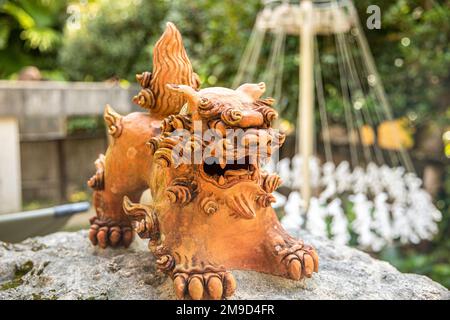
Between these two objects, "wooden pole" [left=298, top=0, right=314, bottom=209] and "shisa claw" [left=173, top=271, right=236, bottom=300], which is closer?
"shisa claw" [left=173, top=271, right=236, bottom=300]

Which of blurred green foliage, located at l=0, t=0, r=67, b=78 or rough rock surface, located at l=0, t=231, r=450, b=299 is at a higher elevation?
blurred green foliage, located at l=0, t=0, r=67, b=78

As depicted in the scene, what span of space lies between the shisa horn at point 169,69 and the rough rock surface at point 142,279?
0.40m

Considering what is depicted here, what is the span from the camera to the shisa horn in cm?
124

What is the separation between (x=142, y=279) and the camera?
1121 mm

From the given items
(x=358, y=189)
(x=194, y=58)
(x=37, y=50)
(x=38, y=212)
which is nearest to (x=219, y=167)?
(x=38, y=212)

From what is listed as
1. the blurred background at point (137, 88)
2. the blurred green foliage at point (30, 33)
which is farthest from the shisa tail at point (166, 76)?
the blurred green foliage at point (30, 33)

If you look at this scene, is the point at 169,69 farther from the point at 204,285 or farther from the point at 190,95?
the point at 204,285

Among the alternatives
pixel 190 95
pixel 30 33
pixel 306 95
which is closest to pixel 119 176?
pixel 190 95

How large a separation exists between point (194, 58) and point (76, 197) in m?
1.50

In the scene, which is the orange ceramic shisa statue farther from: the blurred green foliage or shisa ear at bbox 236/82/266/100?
the blurred green foliage

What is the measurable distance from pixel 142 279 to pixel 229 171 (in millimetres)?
333

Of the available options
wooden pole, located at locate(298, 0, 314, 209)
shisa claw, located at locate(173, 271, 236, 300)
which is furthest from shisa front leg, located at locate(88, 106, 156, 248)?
wooden pole, located at locate(298, 0, 314, 209)

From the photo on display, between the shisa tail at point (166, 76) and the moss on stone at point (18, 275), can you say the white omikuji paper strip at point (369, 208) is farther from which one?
the moss on stone at point (18, 275)

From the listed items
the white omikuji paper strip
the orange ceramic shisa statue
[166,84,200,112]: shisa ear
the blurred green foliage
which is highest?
the blurred green foliage
